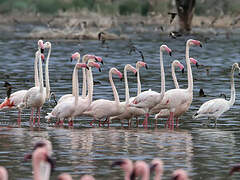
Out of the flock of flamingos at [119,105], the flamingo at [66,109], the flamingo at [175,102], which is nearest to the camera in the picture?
the flamingo at [66,109]

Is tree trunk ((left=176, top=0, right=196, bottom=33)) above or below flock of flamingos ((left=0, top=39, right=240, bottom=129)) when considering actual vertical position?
above

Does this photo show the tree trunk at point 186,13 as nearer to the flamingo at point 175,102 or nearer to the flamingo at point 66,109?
the flamingo at point 175,102

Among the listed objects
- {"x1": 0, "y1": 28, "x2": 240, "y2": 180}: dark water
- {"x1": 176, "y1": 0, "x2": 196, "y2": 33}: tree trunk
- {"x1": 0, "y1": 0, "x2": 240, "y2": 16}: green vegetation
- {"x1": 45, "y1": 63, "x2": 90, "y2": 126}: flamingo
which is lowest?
{"x1": 0, "y1": 28, "x2": 240, "y2": 180}: dark water

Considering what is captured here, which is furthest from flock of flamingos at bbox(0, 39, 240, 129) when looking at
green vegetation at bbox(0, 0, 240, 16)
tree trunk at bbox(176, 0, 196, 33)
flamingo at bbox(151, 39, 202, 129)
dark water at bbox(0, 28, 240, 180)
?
green vegetation at bbox(0, 0, 240, 16)

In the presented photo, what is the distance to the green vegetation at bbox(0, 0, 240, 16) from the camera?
62.8 meters

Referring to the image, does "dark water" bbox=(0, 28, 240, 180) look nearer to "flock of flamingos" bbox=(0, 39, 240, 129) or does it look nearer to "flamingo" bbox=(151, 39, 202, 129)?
"flock of flamingos" bbox=(0, 39, 240, 129)

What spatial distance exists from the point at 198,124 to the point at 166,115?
2.35ft

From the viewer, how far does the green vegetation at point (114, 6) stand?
62.8 metres

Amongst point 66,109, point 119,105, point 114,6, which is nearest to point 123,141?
point 119,105

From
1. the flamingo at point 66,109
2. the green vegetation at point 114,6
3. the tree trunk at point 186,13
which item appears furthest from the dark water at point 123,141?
the green vegetation at point 114,6

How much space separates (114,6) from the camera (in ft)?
208

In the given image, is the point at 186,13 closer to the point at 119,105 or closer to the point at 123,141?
the point at 119,105

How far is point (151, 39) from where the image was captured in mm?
43969

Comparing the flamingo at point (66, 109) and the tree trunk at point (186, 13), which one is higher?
the tree trunk at point (186, 13)
